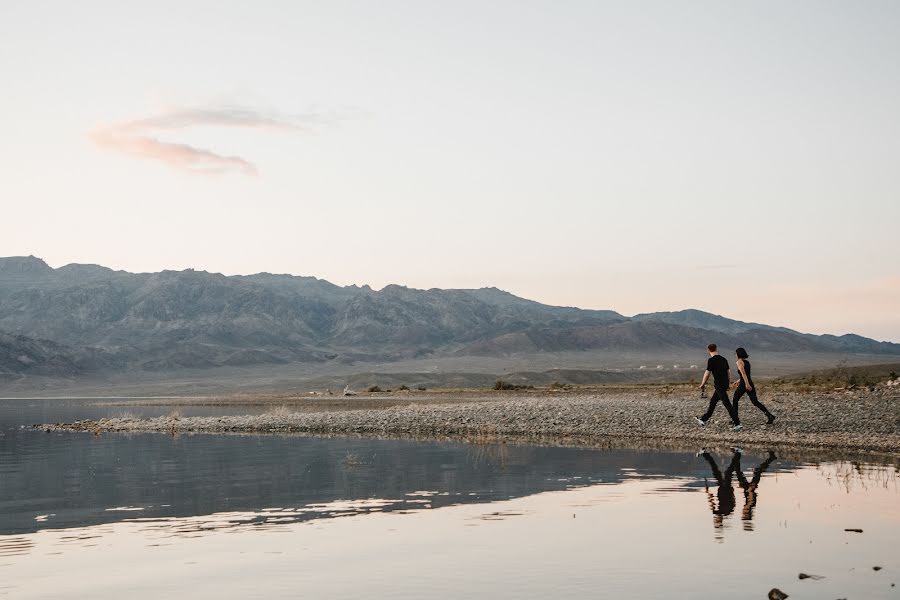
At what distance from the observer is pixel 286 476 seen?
81.6 ft

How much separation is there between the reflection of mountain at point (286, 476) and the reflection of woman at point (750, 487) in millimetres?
913

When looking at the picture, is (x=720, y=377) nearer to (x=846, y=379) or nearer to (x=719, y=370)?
(x=719, y=370)

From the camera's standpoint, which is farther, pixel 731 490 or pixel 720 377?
pixel 720 377

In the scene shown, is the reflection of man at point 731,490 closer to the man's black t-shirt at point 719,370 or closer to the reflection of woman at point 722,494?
the reflection of woman at point 722,494

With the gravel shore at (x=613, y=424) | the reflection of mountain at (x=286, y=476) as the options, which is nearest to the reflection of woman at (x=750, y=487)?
the reflection of mountain at (x=286, y=476)

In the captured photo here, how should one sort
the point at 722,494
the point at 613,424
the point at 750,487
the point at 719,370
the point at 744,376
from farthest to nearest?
1. the point at 613,424
2. the point at 744,376
3. the point at 719,370
4. the point at 750,487
5. the point at 722,494

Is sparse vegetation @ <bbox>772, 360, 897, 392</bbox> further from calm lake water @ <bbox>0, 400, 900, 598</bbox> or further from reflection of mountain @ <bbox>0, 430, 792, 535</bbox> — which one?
calm lake water @ <bbox>0, 400, 900, 598</bbox>

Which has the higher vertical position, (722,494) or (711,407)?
(711,407)

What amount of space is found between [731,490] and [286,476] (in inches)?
418

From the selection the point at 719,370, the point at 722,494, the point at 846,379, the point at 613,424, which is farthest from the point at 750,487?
the point at 846,379

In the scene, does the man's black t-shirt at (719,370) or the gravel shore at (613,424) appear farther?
the gravel shore at (613,424)

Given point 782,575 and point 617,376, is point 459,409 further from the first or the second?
point 617,376

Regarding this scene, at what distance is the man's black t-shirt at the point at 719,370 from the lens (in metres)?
28.4

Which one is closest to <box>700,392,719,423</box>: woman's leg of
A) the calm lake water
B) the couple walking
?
the couple walking
